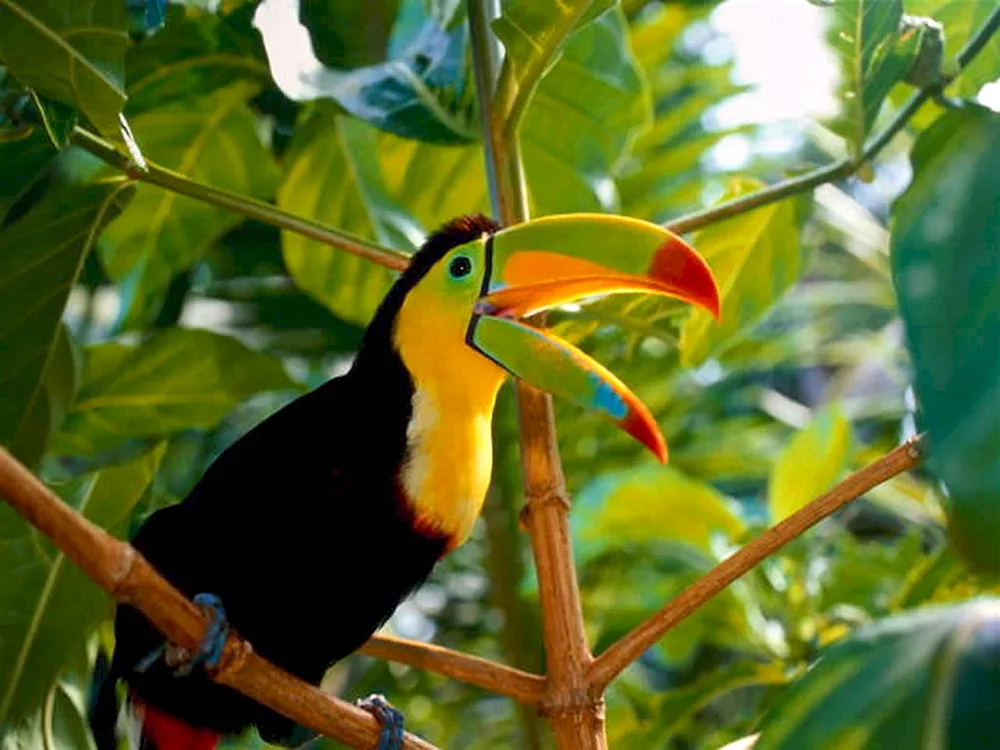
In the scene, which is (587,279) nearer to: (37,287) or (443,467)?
(443,467)

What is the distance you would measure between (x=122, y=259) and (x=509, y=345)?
0.61 metres

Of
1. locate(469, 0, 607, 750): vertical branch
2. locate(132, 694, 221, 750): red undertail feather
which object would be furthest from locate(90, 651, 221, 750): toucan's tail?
locate(469, 0, 607, 750): vertical branch

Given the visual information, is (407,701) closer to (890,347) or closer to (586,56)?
(586,56)

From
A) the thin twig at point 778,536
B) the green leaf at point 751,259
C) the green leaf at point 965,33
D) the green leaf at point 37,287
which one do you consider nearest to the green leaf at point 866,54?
the green leaf at point 965,33

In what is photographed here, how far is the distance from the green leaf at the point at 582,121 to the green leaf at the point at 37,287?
0.40m

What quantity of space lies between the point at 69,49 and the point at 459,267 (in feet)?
1.14

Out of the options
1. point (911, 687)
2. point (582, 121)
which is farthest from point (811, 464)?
point (911, 687)

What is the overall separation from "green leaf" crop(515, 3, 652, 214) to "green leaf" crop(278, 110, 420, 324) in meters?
0.15

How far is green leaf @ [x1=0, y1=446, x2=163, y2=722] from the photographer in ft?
3.50

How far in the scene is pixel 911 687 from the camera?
562mm

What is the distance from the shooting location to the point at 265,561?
1.14 meters

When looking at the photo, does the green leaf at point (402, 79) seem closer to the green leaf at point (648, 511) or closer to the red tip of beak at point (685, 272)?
the red tip of beak at point (685, 272)

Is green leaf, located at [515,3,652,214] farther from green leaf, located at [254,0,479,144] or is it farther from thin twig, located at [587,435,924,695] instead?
thin twig, located at [587,435,924,695]

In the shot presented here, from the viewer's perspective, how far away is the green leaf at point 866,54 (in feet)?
3.42
